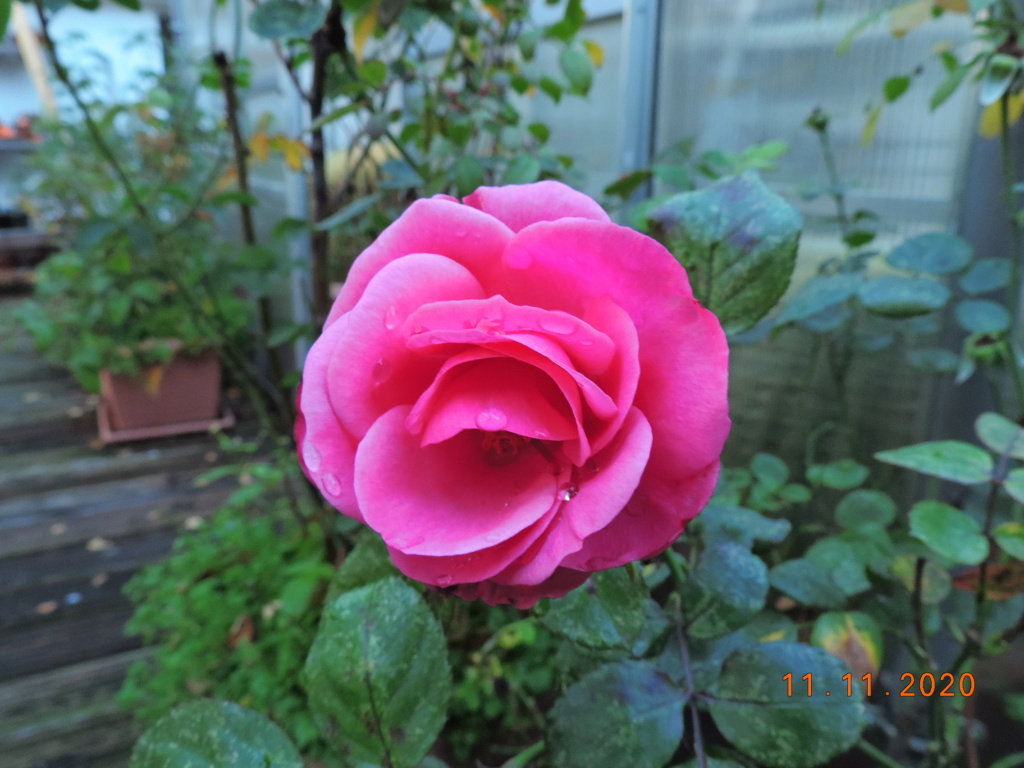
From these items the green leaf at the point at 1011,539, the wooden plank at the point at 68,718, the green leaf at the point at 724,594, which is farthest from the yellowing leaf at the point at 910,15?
the wooden plank at the point at 68,718

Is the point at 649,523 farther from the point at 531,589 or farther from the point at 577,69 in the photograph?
the point at 577,69

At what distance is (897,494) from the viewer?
107cm

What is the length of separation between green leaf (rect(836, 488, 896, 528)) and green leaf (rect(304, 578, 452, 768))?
565 mm

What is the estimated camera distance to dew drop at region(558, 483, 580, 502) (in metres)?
0.23

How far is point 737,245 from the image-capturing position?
0.34 meters

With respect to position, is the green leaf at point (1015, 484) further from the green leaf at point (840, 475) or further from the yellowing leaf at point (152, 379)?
the yellowing leaf at point (152, 379)

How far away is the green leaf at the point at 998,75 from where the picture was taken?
20.1 inches

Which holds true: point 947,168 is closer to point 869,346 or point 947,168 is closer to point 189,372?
point 869,346

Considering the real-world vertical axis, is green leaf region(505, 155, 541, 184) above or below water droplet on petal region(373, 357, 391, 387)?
above

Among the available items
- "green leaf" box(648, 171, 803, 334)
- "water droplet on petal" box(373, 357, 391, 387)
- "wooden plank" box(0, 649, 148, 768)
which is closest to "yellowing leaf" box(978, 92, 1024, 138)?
"green leaf" box(648, 171, 803, 334)

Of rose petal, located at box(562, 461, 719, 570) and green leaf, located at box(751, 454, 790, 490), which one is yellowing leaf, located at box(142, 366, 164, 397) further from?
rose petal, located at box(562, 461, 719, 570)

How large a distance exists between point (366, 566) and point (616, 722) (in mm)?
166

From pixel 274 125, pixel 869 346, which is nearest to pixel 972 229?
pixel 869 346

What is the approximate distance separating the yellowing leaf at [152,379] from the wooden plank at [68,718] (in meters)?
1.20
